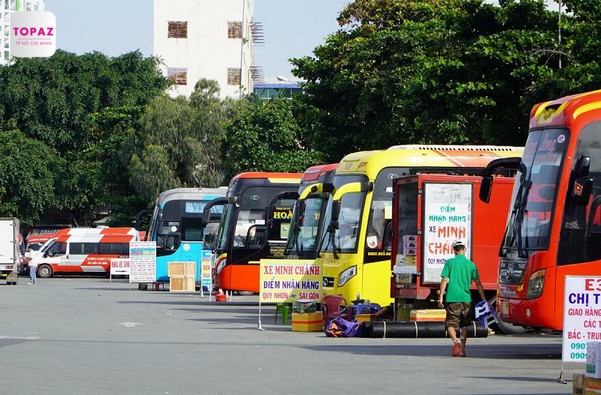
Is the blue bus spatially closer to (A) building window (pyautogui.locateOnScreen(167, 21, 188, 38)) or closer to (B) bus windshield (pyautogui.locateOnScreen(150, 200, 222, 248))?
(B) bus windshield (pyautogui.locateOnScreen(150, 200, 222, 248))

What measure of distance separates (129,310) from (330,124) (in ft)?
53.7

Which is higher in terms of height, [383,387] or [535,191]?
[535,191]

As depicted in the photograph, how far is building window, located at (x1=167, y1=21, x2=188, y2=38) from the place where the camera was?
93.9 metres

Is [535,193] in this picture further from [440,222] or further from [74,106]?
[74,106]

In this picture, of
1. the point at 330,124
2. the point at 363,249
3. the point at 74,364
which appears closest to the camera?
the point at 74,364

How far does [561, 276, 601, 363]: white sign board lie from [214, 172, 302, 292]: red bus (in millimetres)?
21129

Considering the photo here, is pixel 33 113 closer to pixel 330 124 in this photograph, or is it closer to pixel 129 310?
pixel 330 124

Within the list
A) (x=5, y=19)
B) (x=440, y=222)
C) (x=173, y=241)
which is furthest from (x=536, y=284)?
(x=5, y=19)

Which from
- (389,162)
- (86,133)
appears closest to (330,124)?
(389,162)

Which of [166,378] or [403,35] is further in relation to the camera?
[403,35]

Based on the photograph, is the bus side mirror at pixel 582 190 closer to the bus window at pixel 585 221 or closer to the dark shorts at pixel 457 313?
the bus window at pixel 585 221

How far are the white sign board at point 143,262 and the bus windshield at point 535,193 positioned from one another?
1200 inches

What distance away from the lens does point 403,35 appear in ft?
141

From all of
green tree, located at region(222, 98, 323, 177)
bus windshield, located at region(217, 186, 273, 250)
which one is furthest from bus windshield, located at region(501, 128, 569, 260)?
green tree, located at region(222, 98, 323, 177)
